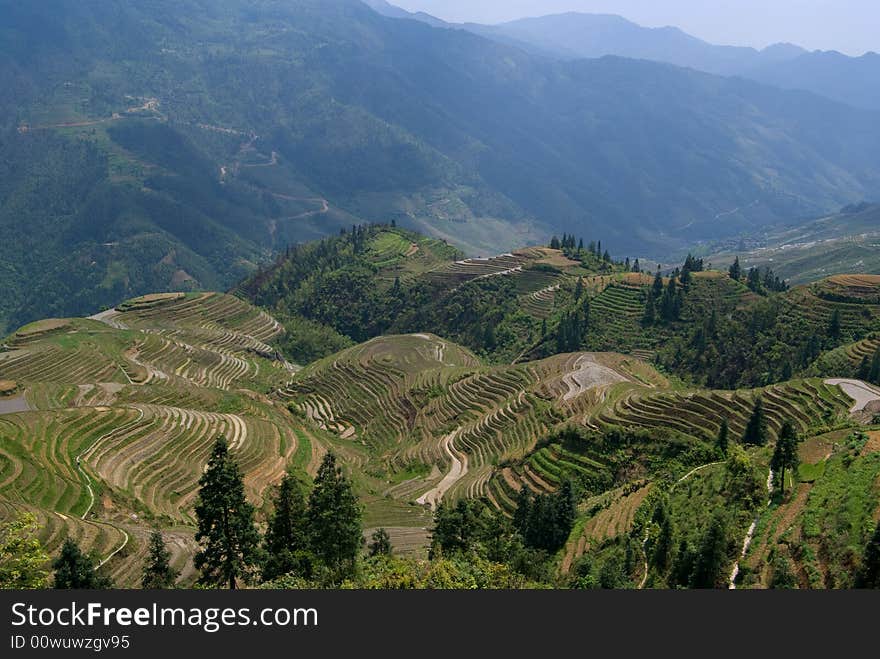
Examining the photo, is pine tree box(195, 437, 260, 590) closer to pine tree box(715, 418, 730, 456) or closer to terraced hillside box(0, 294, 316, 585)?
terraced hillside box(0, 294, 316, 585)

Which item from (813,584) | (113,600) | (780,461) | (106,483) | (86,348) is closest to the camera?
(113,600)

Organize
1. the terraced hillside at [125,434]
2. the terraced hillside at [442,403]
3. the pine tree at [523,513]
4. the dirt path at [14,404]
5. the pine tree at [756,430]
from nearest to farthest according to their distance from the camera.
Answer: the terraced hillside at [125,434] < the pine tree at [523,513] < the pine tree at [756,430] < the terraced hillside at [442,403] < the dirt path at [14,404]

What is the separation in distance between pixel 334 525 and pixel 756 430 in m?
33.0

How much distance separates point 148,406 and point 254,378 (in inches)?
1610

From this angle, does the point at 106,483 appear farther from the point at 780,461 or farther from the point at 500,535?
the point at 780,461

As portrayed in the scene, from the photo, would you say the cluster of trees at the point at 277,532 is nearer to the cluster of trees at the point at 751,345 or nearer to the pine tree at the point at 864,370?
the pine tree at the point at 864,370

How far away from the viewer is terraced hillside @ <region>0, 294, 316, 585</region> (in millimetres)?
37750

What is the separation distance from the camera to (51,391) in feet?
233

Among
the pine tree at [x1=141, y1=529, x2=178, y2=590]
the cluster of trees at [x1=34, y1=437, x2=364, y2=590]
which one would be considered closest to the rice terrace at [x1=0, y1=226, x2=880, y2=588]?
the pine tree at [x1=141, y1=529, x2=178, y2=590]

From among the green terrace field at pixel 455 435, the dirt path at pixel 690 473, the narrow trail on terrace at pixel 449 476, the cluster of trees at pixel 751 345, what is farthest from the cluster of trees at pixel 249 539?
the cluster of trees at pixel 751 345

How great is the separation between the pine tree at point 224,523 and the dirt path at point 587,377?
42.3 metres

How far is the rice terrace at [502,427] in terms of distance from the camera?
32.6m

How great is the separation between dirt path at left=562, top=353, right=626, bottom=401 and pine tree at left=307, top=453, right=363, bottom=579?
3915cm

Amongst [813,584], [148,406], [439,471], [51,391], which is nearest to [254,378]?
[51,391]
